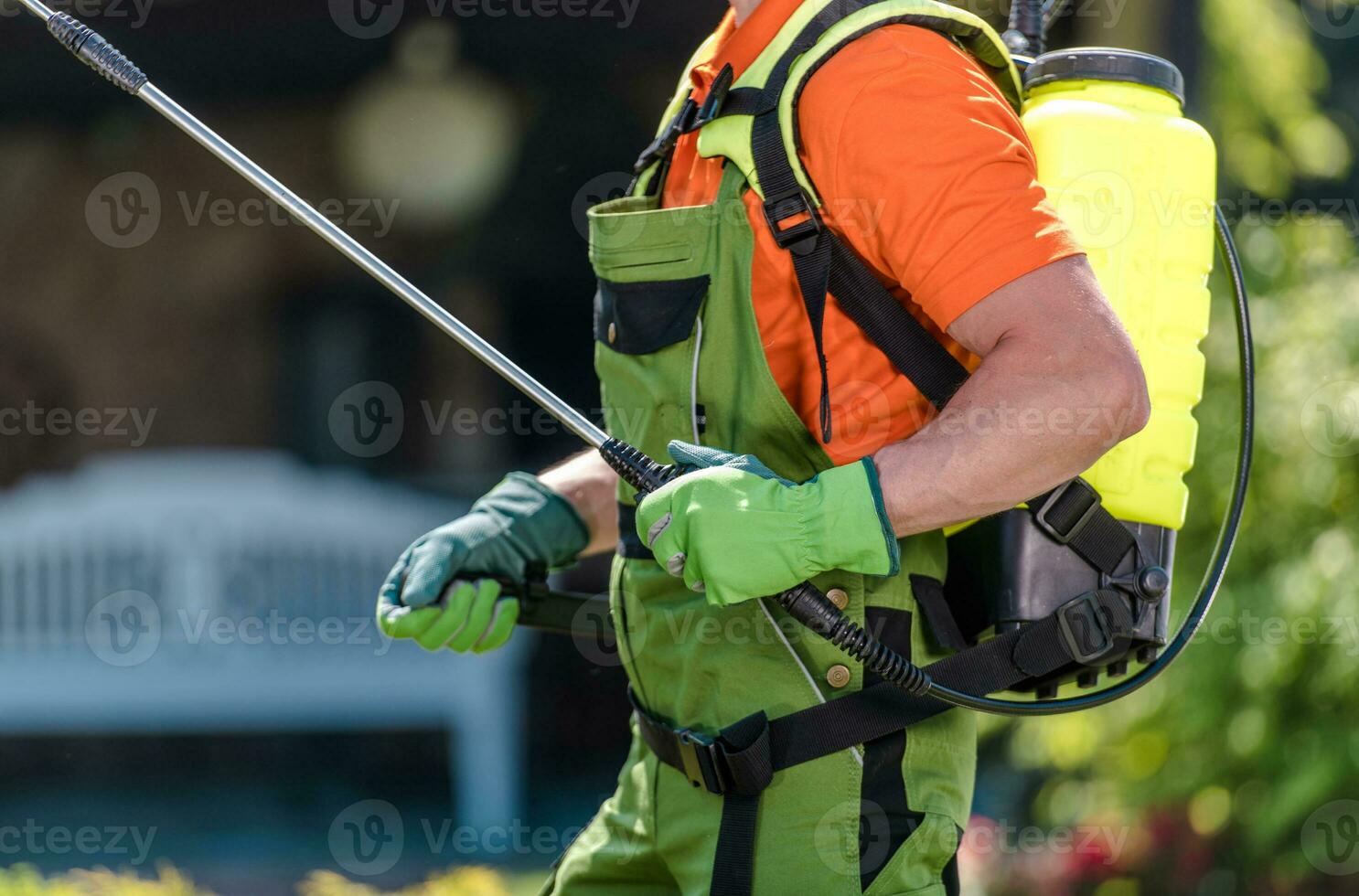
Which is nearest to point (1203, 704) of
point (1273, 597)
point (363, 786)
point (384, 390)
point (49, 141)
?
point (1273, 597)

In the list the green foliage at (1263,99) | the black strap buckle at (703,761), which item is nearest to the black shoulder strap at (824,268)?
the black strap buckle at (703,761)

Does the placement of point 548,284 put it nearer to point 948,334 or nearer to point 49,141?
point 49,141

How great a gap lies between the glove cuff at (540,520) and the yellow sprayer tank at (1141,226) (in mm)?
882

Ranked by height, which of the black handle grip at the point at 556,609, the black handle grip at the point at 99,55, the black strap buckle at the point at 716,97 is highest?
the black handle grip at the point at 99,55

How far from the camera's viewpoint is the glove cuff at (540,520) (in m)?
2.39

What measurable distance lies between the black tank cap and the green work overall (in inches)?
2.7

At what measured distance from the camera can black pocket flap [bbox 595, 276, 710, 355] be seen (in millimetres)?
1879

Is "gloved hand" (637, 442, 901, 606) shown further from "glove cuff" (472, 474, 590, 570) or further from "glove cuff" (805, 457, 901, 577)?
"glove cuff" (472, 474, 590, 570)

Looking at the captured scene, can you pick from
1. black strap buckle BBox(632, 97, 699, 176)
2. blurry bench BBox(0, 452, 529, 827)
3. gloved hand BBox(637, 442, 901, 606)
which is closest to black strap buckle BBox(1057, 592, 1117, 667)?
gloved hand BBox(637, 442, 901, 606)

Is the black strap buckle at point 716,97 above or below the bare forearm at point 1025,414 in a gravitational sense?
above

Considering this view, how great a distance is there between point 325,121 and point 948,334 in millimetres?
4883

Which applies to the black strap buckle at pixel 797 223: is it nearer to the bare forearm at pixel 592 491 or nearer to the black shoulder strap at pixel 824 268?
the black shoulder strap at pixel 824 268

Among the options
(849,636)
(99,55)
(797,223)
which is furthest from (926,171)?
(99,55)

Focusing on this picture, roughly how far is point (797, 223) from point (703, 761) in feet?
2.14
